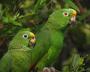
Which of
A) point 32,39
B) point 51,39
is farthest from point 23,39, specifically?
point 51,39

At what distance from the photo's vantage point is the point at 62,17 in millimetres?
4793

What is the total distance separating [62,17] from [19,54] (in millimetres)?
585

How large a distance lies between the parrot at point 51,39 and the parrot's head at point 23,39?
4.3 inches

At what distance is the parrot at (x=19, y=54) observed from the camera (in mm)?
4562

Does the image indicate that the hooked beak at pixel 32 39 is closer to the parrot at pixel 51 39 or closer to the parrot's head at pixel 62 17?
the parrot at pixel 51 39

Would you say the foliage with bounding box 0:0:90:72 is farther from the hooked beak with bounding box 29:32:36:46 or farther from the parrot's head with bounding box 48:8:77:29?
the hooked beak with bounding box 29:32:36:46

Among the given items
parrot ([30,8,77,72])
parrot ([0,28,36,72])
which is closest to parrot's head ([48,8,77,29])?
parrot ([30,8,77,72])

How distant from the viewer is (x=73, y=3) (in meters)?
4.79

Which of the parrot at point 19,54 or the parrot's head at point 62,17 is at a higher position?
the parrot's head at point 62,17

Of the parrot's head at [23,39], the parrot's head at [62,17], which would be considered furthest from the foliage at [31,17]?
the parrot's head at [23,39]

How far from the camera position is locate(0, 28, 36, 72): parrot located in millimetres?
4562

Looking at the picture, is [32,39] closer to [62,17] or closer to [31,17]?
[62,17]

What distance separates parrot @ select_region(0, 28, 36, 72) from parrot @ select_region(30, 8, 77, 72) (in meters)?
0.09

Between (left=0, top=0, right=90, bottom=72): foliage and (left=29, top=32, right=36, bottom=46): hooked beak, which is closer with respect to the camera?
(left=29, top=32, right=36, bottom=46): hooked beak
